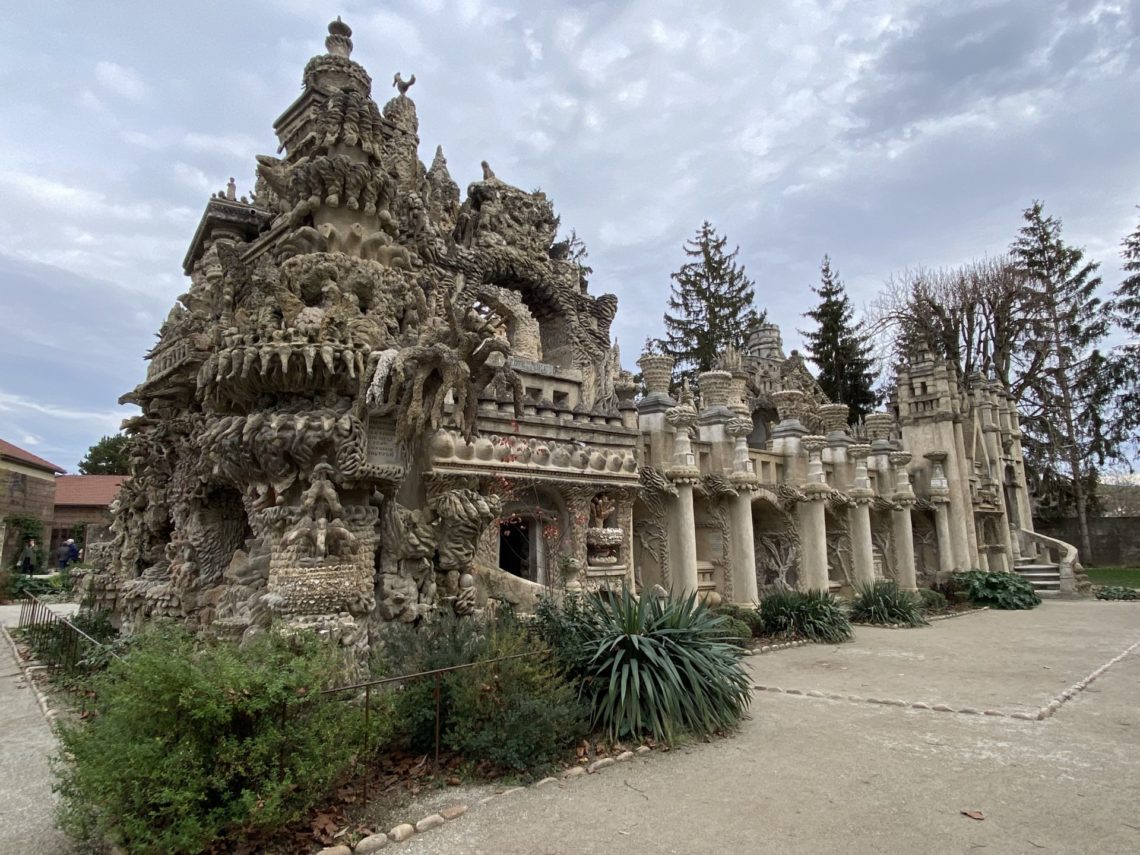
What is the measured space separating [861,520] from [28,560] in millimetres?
31612

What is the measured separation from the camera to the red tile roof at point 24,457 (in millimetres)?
31028

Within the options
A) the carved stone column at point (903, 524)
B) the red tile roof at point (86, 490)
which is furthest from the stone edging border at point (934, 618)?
the red tile roof at point (86, 490)

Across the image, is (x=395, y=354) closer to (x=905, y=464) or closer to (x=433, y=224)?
(x=433, y=224)

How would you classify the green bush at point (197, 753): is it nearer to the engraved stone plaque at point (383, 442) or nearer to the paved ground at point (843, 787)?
the paved ground at point (843, 787)

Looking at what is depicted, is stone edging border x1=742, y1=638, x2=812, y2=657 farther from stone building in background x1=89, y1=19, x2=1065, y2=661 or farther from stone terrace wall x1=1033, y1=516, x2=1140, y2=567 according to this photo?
stone terrace wall x1=1033, y1=516, x2=1140, y2=567

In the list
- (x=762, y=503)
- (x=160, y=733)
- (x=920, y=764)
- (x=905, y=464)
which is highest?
(x=905, y=464)

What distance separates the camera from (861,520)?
19.4 m

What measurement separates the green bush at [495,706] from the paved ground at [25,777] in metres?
2.66

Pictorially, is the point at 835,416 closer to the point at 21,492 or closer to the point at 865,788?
the point at 865,788

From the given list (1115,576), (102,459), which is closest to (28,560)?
(102,459)

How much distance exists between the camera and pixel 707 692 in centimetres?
759

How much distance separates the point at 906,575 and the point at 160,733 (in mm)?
20604

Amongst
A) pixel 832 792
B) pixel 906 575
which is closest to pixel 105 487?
pixel 906 575

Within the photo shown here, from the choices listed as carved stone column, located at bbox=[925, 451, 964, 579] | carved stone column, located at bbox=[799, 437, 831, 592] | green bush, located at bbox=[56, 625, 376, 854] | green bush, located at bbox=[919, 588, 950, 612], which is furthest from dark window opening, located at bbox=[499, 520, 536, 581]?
carved stone column, located at bbox=[925, 451, 964, 579]
